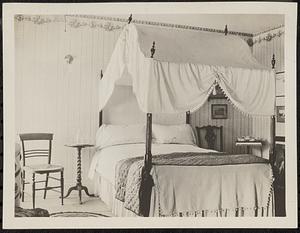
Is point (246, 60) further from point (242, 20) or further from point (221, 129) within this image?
point (221, 129)

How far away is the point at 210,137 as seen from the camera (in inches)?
65.1

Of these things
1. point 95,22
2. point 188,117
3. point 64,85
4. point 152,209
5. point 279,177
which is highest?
point 95,22

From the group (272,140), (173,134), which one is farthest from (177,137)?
(272,140)

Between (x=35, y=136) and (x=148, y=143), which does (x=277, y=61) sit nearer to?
(x=148, y=143)

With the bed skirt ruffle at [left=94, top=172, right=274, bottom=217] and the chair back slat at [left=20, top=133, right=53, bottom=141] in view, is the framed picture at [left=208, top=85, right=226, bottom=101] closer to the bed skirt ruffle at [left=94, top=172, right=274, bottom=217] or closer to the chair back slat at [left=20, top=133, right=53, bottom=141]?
the bed skirt ruffle at [left=94, top=172, right=274, bottom=217]

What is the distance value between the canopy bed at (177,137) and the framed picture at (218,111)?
1.7 inches

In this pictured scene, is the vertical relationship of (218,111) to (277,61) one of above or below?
below

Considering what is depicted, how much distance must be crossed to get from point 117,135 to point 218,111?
405 mm

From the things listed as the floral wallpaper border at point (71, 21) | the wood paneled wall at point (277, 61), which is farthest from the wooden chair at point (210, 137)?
the floral wallpaper border at point (71, 21)

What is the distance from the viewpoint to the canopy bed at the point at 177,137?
1632mm

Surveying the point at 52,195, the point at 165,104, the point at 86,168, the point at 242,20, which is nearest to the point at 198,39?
the point at 242,20

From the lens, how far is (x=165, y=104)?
1626 millimetres

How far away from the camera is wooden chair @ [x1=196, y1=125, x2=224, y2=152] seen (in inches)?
65.0

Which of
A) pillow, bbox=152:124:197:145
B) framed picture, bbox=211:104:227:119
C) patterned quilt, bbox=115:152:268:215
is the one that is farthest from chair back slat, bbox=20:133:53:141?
framed picture, bbox=211:104:227:119
